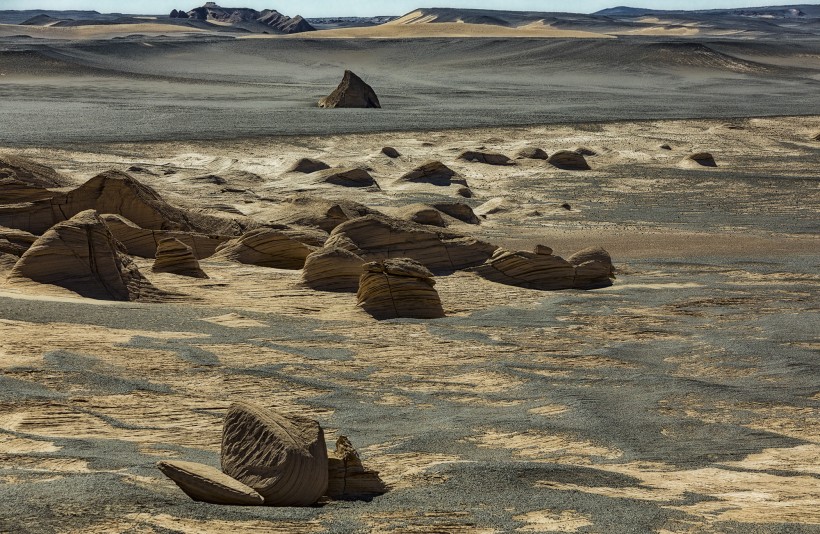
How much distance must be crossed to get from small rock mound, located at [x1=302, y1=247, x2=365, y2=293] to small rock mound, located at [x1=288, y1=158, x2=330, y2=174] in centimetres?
948

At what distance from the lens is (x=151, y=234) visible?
11.5 metres

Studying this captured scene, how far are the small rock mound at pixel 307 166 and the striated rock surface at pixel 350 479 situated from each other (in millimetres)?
14939

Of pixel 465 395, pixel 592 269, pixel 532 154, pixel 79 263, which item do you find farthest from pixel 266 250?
pixel 532 154

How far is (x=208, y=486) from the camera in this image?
476cm

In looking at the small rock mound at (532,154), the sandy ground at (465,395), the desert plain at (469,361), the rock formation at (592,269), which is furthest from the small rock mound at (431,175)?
the rock formation at (592,269)

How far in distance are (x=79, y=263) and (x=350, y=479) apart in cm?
489

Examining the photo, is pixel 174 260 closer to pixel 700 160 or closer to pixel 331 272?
pixel 331 272

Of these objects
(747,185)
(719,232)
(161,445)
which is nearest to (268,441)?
(161,445)

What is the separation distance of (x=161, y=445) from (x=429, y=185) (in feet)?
46.2

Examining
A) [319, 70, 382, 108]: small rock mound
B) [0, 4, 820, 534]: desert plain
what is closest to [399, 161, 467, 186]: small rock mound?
[0, 4, 820, 534]: desert plain

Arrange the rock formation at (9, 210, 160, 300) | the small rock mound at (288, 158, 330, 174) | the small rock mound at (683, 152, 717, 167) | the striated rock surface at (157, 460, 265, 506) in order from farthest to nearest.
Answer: the small rock mound at (683, 152, 717, 167) → the small rock mound at (288, 158, 330, 174) → the rock formation at (9, 210, 160, 300) → the striated rock surface at (157, 460, 265, 506)

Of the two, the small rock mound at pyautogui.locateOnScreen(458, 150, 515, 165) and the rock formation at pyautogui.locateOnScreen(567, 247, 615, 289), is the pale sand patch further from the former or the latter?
the small rock mound at pyautogui.locateOnScreen(458, 150, 515, 165)

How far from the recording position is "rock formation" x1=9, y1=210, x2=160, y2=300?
9203mm

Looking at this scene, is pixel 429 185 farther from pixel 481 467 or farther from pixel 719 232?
pixel 481 467
